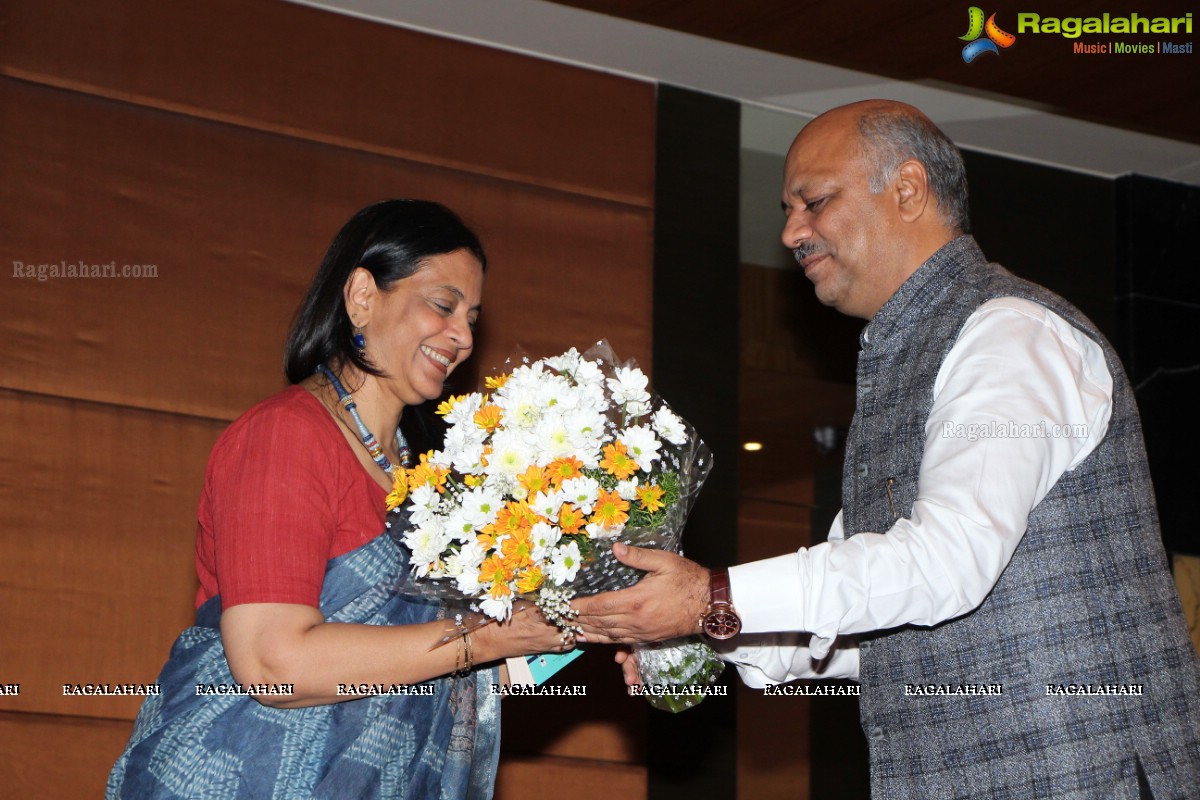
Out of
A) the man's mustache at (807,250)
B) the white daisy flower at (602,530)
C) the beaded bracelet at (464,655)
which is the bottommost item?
the beaded bracelet at (464,655)

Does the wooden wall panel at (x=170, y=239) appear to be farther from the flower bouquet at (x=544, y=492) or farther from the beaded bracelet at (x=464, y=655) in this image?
the beaded bracelet at (x=464, y=655)

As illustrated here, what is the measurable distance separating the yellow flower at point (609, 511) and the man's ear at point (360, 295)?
0.77m

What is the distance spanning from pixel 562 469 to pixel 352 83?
2470 mm

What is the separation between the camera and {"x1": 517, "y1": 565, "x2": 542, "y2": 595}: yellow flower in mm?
2189

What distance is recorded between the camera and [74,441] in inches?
149

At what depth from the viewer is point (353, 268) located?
108 inches

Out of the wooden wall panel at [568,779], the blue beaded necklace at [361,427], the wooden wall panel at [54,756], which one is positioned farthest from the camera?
the wooden wall panel at [568,779]

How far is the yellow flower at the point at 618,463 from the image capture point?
2.29m

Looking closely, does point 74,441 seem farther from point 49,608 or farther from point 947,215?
point 947,215

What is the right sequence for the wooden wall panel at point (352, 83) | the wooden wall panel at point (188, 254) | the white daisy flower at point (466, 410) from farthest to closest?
the wooden wall panel at point (352, 83) < the wooden wall panel at point (188, 254) < the white daisy flower at point (466, 410)

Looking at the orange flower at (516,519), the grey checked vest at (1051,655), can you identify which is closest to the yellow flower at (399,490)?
the orange flower at (516,519)

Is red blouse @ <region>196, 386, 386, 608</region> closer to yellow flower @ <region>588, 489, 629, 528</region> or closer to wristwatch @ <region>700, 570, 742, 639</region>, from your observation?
yellow flower @ <region>588, 489, 629, 528</region>

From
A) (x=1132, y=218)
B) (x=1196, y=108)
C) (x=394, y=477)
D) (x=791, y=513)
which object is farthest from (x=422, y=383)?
(x=1132, y=218)

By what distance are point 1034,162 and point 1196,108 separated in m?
0.77
